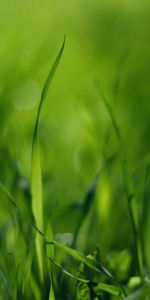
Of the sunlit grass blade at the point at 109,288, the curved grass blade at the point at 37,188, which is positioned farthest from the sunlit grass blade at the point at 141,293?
the curved grass blade at the point at 37,188

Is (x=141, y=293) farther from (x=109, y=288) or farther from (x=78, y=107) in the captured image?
(x=78, y=107)

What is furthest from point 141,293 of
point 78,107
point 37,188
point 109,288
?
point 78,107

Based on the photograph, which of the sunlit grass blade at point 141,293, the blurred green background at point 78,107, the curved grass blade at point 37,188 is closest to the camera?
the sunlit grass blade at point 141,293

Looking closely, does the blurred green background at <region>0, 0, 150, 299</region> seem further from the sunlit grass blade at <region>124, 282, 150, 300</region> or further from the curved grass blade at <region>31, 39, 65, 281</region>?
the sunlit grass blade at <region>124, 282, 150, 300</region>

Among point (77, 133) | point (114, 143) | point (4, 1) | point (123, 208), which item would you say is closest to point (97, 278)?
point (123, 208)

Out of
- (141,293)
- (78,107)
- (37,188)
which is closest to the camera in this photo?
(141,293)

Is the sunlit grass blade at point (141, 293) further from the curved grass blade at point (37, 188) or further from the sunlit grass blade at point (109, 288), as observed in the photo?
the curved grass blade at point (37, 188)

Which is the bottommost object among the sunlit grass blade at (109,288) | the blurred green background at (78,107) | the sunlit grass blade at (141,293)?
the blurred green background at (78,107)

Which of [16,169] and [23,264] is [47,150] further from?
[23,264]

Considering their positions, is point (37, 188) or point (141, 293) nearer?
point (141, 293)
